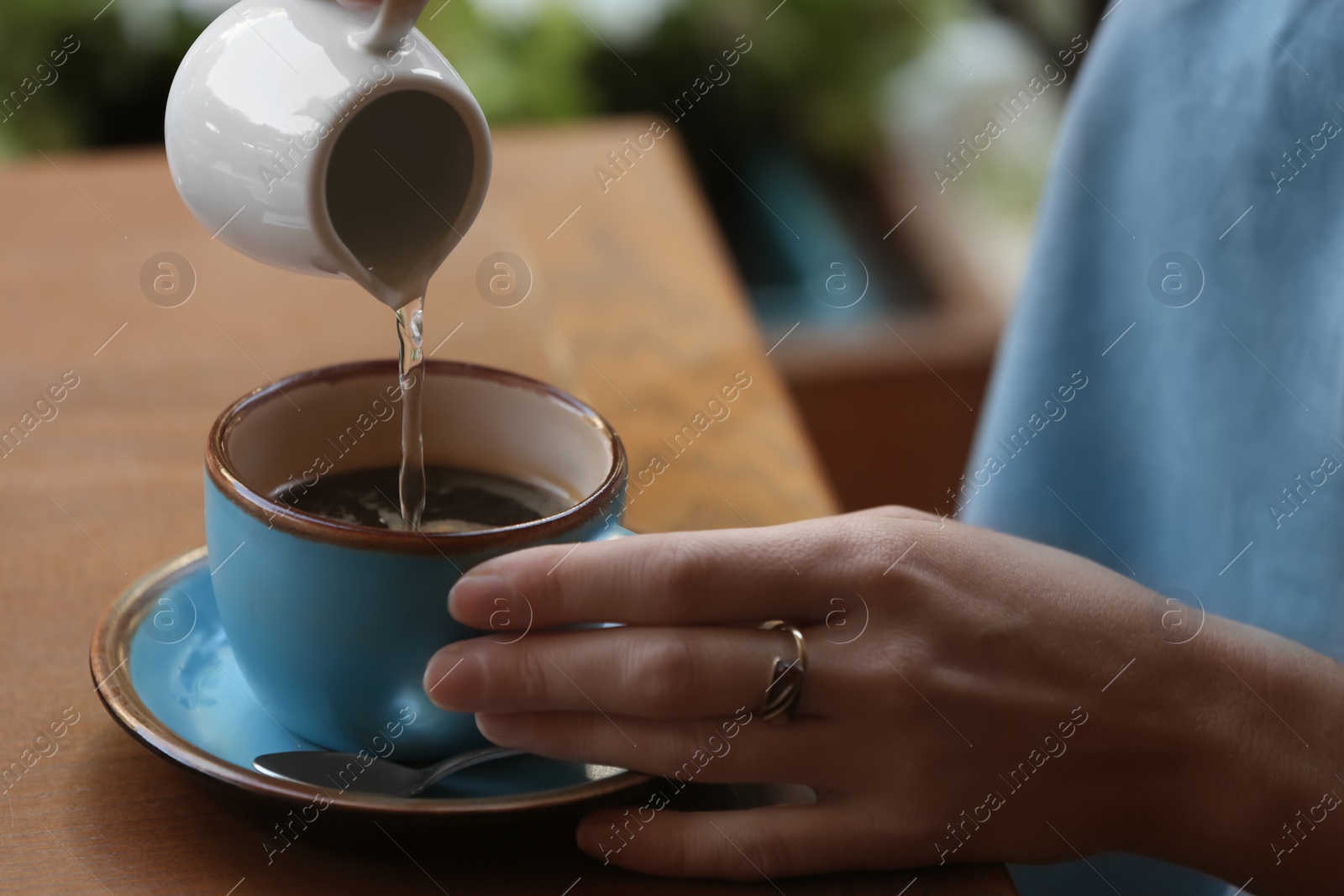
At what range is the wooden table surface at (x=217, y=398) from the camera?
0.59m

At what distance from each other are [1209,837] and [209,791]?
0.49m

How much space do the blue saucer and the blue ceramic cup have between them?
2cm

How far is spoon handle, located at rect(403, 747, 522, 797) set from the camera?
603 mm

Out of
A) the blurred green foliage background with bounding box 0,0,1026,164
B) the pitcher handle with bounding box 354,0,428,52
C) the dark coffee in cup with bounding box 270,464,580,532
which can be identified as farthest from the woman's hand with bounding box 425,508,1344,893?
the blurred green foliage background with bounding box 0,0,1026,164

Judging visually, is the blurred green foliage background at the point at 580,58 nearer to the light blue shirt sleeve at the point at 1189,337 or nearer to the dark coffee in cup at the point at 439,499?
the light blue shirt sleeve at the point at 1189,337

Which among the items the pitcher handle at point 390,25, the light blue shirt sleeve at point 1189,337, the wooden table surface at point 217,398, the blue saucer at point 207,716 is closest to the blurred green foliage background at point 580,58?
the wooden table surface at point 217,398

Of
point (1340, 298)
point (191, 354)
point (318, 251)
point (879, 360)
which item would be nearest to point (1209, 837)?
point (1340, 298)

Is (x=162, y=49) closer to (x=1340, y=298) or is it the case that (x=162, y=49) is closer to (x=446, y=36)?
(x=446, y=36)

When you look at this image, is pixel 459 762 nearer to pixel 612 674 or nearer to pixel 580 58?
pixel 612 674

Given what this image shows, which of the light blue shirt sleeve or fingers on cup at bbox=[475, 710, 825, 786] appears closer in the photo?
fingers on cup at bbox=[475, 710, 825, 786]

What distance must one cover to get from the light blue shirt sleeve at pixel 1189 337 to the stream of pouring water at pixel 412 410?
48cm

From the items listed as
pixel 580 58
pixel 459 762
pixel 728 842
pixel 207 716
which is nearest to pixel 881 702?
pixel 728 842

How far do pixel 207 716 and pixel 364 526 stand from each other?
140 mm

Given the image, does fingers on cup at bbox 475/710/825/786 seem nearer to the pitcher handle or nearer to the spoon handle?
the spoon handle
